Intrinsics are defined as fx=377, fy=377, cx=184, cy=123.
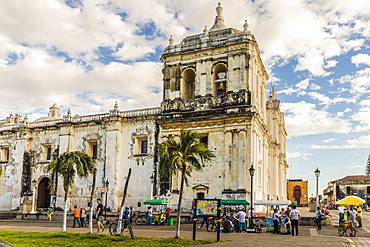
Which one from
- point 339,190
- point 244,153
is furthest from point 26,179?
point 339,190

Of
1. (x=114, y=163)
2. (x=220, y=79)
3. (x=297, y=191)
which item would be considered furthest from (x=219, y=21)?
(x=297, y=191)

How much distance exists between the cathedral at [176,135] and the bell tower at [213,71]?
0.08 meters

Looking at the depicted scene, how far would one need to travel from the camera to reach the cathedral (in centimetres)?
2998

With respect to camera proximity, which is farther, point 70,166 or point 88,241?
point 70,166

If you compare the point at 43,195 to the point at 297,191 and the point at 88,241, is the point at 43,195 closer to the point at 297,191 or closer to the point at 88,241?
the point at 88,241

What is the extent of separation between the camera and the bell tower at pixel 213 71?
3088 centimetres

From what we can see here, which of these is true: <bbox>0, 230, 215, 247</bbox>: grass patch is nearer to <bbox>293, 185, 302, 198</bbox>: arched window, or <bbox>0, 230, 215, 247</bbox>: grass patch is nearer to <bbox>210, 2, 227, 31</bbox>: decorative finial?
<bbox>210, 2, 227, 31</bbox>: decorative finial

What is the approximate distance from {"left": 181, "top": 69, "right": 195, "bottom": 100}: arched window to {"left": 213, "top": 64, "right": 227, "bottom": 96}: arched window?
2.27 meters

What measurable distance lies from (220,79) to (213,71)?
0.94 metres

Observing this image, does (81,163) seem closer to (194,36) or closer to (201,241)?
(201,241)

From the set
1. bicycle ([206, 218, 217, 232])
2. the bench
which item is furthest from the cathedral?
bicycle ([206, 218, 217, 232])

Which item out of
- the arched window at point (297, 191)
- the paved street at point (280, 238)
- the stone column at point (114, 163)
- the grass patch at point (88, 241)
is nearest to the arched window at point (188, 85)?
the stone column at point (114, 163)

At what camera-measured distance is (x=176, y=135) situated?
32.1 metres

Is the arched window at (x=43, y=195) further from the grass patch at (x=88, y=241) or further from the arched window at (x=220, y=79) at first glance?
the grass patch at (x=88, y=241)
